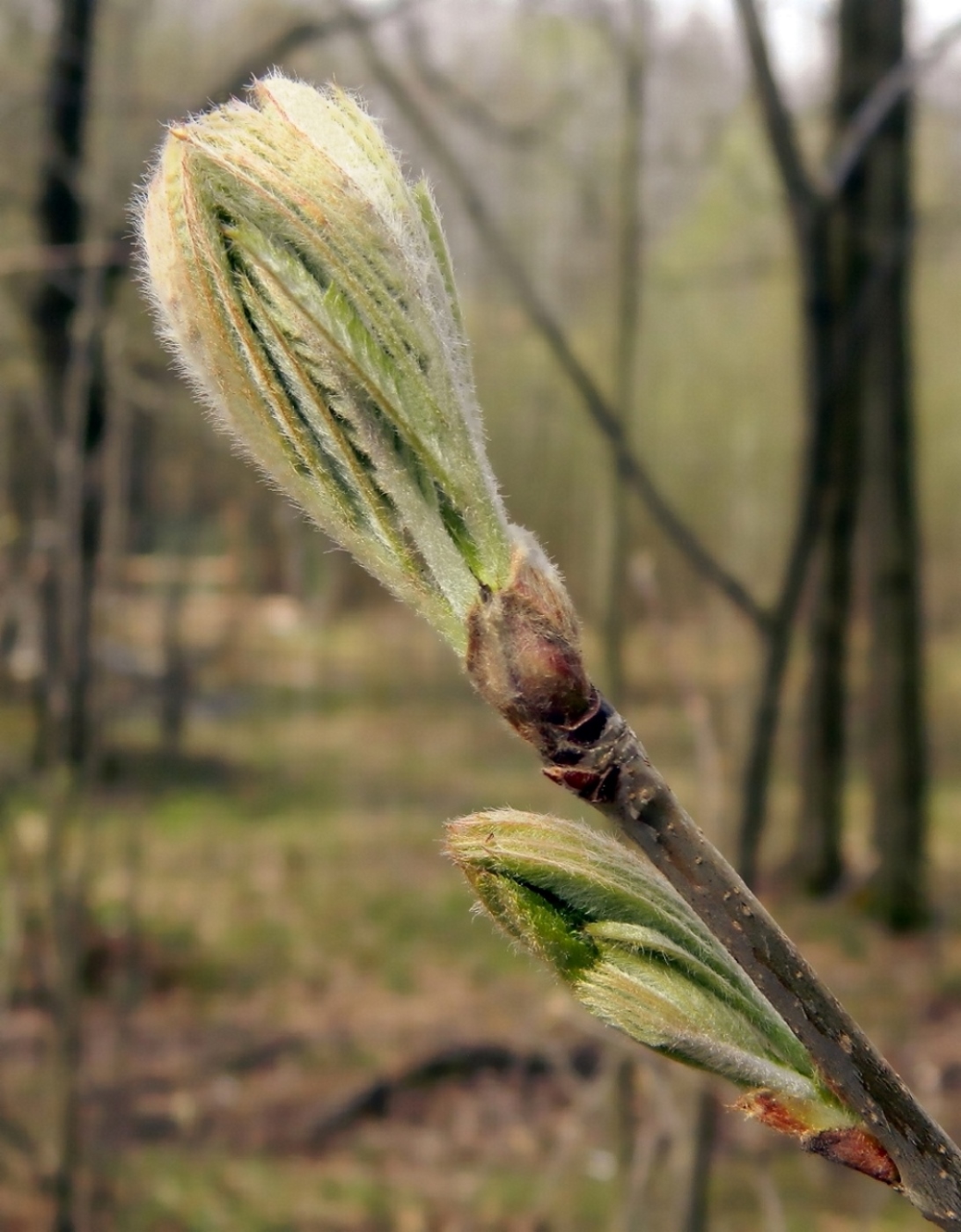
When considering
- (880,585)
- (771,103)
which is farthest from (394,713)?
(771,103)

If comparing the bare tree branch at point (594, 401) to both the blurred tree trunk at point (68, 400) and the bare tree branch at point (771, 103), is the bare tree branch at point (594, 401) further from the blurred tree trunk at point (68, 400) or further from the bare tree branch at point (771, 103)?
the blurred tree trunk at point (68, 400)

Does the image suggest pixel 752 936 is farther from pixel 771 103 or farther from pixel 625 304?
pixel 625 304

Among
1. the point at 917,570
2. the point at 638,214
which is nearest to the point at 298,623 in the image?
the point at 917,570

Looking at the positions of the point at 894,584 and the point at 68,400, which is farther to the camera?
the point at 894,584

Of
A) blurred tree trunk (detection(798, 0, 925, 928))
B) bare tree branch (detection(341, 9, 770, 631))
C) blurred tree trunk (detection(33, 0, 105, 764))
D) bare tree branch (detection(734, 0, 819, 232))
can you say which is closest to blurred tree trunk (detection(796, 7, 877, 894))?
blurred tree trunk (detection(798, 0, 925, 928))

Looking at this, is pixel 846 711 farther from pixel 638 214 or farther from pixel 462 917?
pixel 638 214

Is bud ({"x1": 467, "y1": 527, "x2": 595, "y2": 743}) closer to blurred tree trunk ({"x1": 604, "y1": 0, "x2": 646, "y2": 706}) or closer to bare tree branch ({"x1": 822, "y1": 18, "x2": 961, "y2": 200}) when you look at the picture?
bare tree branch ({"x1": 822, "y1": 18, "x2": 961, "y2": 200})

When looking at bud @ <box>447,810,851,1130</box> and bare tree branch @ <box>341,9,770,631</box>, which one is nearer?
bud @ <box>447,810,851,1130</box>
